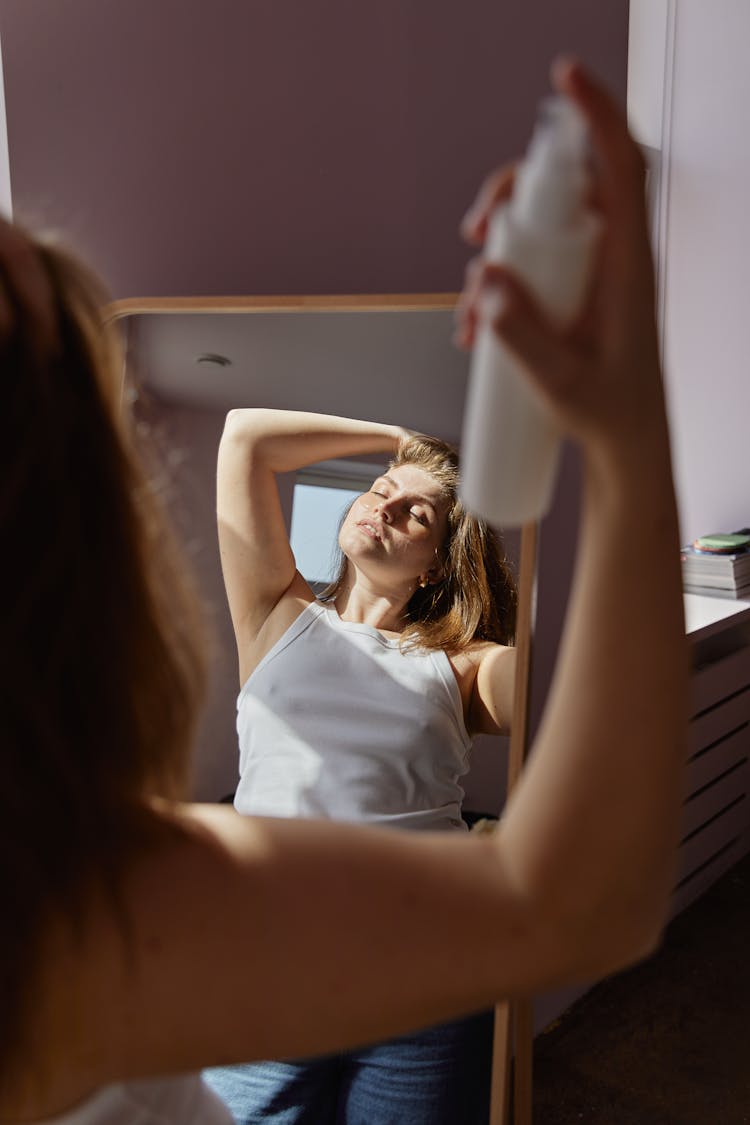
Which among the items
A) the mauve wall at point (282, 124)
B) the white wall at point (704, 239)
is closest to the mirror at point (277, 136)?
the mauve wall at point (282, 124)

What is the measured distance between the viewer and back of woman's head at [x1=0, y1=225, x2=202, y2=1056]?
0.47 meters

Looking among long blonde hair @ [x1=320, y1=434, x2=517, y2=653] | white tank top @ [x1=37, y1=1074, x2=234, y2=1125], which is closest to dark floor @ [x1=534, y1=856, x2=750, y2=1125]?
long blonde hair @ [x1=320, y1=434, x2=517, y2=653]

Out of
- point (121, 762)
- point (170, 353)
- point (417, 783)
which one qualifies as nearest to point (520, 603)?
point (417, 783)

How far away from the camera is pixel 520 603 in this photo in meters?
1.13

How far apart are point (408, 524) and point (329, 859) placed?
0.68 metres

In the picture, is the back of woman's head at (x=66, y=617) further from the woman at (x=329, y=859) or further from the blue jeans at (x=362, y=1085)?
the blue jeans at (x=362, y=1085)

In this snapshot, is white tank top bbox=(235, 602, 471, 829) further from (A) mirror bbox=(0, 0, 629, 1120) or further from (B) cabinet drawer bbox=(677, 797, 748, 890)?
(B) cabinet drawer bbox=(677, 797, 748, 890)

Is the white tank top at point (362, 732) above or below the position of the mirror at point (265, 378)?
below

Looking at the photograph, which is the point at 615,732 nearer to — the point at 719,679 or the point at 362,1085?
the point at 362,1085

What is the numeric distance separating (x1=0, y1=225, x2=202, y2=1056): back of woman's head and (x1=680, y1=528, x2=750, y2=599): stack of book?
2.04 m

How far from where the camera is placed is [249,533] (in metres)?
1.19

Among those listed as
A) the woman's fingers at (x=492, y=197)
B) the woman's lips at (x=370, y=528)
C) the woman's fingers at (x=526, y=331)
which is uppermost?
the woman's fingers at (x=492, y=197)

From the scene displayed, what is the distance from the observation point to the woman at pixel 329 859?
44 centimetres

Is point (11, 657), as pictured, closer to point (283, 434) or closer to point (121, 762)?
point (121, 762)
